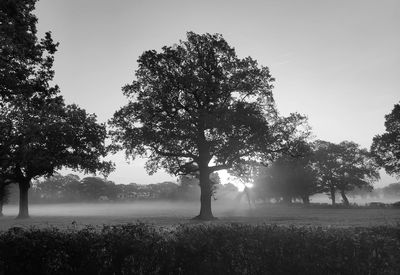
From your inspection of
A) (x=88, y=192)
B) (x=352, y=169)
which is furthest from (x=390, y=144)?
(x=88, y=192)

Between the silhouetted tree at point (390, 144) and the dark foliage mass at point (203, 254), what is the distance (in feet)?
194

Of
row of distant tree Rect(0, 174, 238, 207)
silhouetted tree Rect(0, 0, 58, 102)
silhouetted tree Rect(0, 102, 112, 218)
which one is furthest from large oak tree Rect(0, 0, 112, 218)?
row of distant tree Rect(0, 174, 238, 207)

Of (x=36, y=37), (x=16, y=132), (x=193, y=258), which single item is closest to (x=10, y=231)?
(x=193, y=258)

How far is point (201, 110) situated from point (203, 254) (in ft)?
85.2

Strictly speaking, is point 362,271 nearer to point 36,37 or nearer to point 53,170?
point 36,37

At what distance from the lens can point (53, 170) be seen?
51.7m

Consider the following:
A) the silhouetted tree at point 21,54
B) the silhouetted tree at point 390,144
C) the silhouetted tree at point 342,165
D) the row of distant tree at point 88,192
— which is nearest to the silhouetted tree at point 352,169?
the silhouetted tree at point 342,165

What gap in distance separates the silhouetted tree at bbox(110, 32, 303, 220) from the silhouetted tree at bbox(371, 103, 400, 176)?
103ft

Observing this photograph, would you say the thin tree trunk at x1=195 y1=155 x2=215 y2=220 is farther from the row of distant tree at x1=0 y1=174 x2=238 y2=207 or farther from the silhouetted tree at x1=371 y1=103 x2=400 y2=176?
the row of distant tree at x1=0 y1=174 x2=238 y2=207

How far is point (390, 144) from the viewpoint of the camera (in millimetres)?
62125

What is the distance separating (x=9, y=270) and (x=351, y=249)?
8.36 meters

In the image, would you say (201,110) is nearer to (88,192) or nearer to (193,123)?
(193,123)

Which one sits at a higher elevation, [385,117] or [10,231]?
[385,117]

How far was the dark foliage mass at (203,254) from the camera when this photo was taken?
28.5ft
